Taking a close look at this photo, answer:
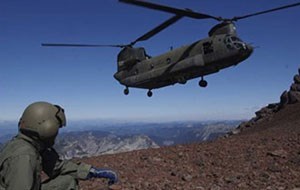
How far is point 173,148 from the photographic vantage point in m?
17.2

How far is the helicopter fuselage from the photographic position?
72.7 ft

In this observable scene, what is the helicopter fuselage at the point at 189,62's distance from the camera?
22172mm

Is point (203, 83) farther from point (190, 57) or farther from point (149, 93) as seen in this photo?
point (149, 93)

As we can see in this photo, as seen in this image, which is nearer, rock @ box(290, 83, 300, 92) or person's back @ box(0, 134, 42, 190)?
person's back @ box(0, 134, 42, 190)

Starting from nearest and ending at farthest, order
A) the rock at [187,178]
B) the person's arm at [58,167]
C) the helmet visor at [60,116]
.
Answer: the helmet visor at [60,116] → the person's arm at [58,167] → the rock at [187,178]

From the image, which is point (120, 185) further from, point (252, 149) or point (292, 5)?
point (292, 5)

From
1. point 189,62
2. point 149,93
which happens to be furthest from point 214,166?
point 149,93

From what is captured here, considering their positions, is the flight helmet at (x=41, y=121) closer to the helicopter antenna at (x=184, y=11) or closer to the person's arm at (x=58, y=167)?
the person's arm at (x=58, y=167)

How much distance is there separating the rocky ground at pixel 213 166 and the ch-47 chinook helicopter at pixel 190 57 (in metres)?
5.91

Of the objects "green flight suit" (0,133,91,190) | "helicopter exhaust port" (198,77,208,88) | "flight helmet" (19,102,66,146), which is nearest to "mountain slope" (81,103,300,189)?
"helicopter exhaust port" (198,77,208,88)

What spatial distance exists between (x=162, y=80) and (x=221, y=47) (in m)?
4.45

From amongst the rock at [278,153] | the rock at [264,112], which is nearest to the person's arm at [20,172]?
the rock at [278,153]

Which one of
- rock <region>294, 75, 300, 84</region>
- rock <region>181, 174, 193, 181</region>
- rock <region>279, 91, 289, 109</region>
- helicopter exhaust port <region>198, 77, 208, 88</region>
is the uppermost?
rock <region>294, 75, 300, 84</region>

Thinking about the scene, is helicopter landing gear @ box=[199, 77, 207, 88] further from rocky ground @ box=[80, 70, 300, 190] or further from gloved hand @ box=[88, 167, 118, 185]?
gloved hand @ box=[88, 167, 118, 185]
